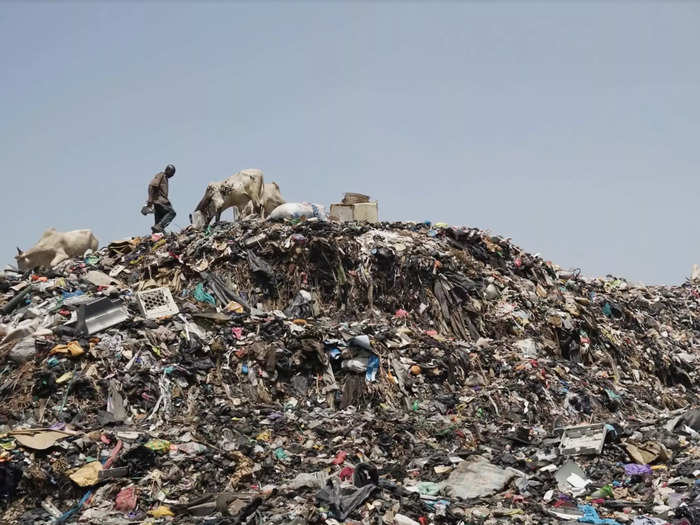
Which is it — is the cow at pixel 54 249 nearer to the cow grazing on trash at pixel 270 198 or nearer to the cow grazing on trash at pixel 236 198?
the cow grazing on trash at pixel 236 198

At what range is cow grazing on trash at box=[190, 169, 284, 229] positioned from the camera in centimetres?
1399

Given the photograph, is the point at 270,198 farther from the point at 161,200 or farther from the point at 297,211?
the point at 161,200

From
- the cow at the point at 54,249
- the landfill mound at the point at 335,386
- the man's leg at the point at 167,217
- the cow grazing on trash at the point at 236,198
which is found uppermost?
the cow grazing on trash at the point at 236,198

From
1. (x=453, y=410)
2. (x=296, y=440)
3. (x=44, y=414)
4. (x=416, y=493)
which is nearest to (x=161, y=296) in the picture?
(x=44, y=414)

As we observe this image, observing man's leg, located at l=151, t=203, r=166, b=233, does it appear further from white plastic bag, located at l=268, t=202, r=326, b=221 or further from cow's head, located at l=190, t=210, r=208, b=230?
white plastic bag, located at l=268, t=202, r=326, b=221

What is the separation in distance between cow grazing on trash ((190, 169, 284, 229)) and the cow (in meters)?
2.07

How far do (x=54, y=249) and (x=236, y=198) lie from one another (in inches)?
139

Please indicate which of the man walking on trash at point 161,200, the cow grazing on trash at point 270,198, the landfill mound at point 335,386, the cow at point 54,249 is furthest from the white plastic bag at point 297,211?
the cow at point 54,249

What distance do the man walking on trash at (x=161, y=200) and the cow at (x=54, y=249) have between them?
1316mm

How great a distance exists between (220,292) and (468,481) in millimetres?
5754

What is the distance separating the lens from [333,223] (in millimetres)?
13305

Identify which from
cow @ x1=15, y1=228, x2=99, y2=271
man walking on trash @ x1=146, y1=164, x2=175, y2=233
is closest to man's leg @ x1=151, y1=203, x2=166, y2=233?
man walking on trash @ x1=146, y1=164, x2=175, y2=233

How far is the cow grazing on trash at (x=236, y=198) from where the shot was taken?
14.0 meters

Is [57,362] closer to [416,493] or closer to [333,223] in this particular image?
[416,493]
